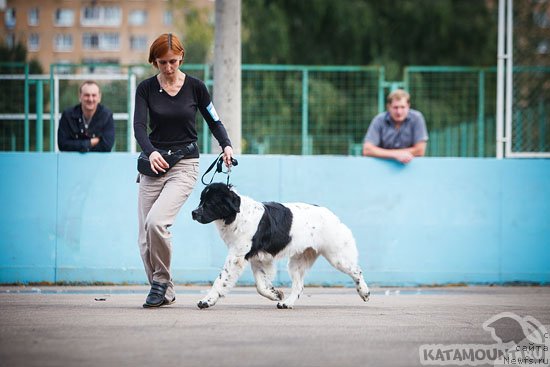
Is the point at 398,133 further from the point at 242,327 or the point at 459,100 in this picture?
the point at 459,100

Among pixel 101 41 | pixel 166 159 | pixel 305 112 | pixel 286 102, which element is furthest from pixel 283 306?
pixel 101 41

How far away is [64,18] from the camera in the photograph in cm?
9938

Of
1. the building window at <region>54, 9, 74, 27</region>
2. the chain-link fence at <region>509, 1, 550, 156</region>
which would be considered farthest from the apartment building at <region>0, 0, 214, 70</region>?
the chain-link fence at <region>509, 1, 550, 156</region>

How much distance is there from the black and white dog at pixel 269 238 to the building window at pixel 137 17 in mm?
92463

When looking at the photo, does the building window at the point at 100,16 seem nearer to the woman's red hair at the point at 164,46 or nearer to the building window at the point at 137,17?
the building window at the point at 137,17

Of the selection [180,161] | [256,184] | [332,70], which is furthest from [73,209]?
[332,70]

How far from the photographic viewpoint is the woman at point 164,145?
8.44 m

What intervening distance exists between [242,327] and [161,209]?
58.3 inches

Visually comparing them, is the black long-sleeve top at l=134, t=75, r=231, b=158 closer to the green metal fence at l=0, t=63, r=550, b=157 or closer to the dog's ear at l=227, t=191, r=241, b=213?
the dog's ear at l=227, t=191, r=241, b=213

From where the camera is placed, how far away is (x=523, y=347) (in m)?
6.73

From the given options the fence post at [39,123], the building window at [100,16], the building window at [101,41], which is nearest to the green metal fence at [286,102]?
the fence post at [39,123]

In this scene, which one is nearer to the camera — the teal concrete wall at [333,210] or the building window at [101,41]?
the teal concrete wall at [333,210]

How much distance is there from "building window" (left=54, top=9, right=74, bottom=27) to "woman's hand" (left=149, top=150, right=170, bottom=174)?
93.5 metres

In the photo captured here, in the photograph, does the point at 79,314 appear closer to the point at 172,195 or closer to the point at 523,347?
the point at 172,195
